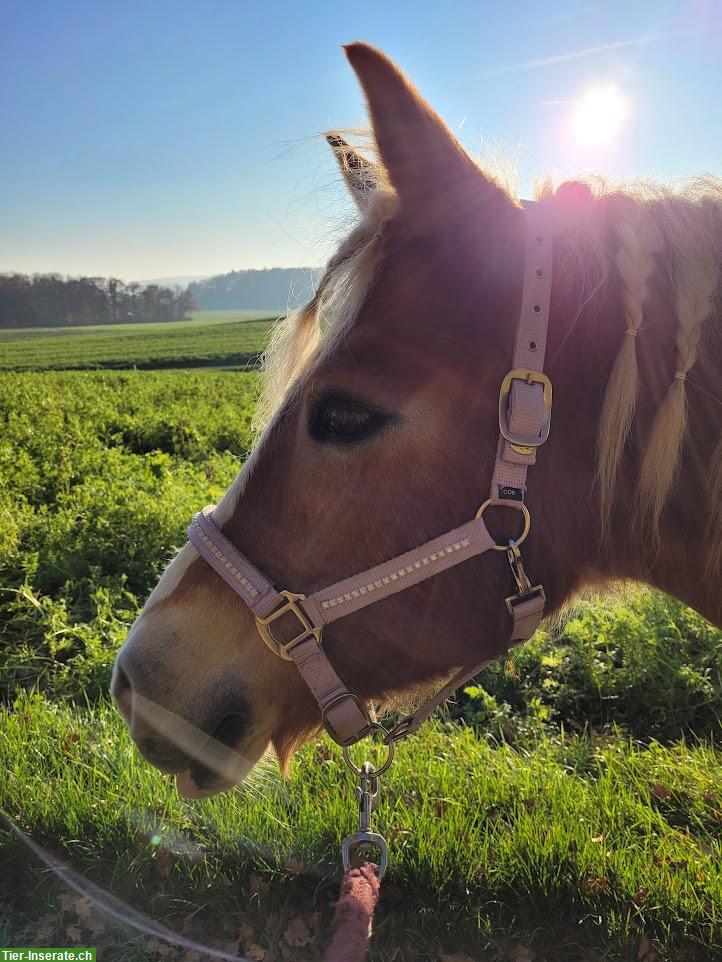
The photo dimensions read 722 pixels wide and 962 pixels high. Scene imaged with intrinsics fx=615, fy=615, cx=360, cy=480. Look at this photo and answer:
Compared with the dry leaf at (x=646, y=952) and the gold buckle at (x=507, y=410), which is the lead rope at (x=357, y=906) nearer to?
the gold buckle at (x=507, y=410)

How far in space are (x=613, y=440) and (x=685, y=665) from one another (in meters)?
3.14

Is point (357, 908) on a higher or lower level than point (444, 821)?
higher

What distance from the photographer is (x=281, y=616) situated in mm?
1411

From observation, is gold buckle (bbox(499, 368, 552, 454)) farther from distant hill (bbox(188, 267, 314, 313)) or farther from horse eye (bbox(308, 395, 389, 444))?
distant hill (bbox(188, 267, 314, 313))

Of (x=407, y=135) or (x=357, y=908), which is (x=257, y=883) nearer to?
(x=357, y=908)

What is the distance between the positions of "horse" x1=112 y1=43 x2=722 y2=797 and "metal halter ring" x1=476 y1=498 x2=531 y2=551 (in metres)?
0.01

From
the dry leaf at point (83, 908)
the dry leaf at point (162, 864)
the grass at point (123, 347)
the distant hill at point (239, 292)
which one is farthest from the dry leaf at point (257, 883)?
the distant hill at point (239, 292)

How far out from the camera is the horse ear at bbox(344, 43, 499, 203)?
130cm

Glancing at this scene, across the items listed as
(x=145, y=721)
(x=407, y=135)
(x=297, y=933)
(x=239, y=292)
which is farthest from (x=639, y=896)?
(x=239, y=292)

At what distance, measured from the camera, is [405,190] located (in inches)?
55.5

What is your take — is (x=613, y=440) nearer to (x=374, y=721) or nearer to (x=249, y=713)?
(x=374, y=721)

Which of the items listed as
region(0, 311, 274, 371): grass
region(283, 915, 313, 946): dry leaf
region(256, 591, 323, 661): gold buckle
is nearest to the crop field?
region(283, 915, 313, 946): dry leaf

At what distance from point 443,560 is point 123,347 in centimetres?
→ 5275

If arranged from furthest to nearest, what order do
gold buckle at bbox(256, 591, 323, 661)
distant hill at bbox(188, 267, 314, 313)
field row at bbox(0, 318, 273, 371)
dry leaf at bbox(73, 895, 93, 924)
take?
distant hill at bbox(188, 267, 314, 313)
field row at bbox(0, 318, 273, 371)
dry leaf at bbox(73, 895, 93, 924)
gold buckle at bbox(256, 591, 323, 661)
